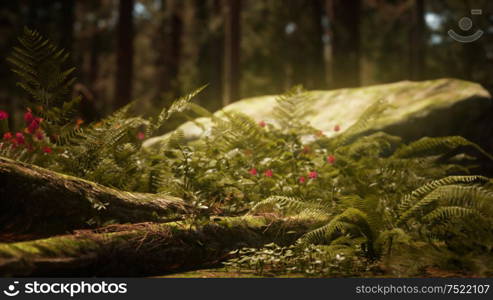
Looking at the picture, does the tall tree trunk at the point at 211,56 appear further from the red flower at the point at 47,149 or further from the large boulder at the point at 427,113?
the red flower at the point at 47,149

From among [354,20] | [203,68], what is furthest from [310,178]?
[203,68]

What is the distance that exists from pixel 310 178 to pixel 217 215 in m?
1.36

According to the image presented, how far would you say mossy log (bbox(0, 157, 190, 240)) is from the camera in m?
3.03

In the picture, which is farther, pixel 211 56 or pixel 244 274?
pixel 211 56

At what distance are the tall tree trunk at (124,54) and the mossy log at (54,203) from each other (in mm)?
9252

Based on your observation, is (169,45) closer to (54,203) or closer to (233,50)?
(233,50)

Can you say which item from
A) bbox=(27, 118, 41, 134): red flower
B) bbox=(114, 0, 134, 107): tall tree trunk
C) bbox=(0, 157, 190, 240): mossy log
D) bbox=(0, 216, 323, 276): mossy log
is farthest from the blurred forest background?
bbox=(0, 216, 323, 276): mossy log

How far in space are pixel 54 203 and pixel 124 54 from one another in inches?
397

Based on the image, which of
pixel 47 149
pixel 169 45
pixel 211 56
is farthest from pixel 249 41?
pixel 47 149

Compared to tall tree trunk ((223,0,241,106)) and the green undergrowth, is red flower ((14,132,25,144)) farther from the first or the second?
tall tree trunk ((223,0,241,106))

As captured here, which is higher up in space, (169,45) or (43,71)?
(169,45)

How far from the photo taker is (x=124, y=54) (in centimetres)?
1253

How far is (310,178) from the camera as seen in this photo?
15.5ft

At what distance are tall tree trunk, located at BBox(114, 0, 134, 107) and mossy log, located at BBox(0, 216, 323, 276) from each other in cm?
950
